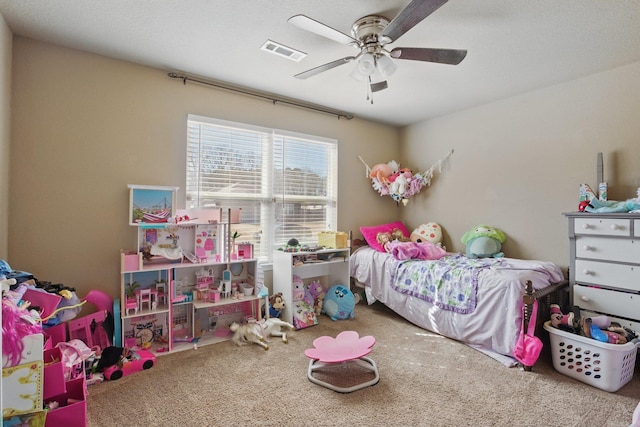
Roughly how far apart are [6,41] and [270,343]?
291 cm

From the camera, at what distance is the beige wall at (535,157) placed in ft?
8.66

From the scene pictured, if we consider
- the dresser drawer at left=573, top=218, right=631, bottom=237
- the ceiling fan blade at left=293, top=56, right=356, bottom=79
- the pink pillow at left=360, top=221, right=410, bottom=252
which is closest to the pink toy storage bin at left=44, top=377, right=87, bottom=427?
the ceiling fan blade at left=293, top=56, right=356, bottom=79

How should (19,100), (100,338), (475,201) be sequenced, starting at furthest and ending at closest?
(475,201) → (100,338) → (19,100)

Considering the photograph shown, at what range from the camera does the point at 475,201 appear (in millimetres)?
3646

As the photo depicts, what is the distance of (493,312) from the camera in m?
2.44

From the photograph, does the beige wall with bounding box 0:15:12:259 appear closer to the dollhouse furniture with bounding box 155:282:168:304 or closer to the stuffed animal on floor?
the dollhouse furniture with bounding box 155:282:168:304

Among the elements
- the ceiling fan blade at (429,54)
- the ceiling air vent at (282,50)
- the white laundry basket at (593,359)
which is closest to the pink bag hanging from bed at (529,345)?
the white laundry basket at (593,359)

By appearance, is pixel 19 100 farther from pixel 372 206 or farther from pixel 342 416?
pixel 372 206

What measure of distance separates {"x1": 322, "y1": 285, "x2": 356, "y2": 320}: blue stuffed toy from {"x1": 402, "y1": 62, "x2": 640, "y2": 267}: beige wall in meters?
1.56

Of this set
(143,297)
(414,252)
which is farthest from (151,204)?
(414,252)

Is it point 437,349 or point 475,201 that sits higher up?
point 475,201

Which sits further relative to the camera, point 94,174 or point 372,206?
point 372,206

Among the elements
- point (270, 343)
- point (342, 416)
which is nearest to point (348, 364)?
point (342, 416)

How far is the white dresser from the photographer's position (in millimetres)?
2191
